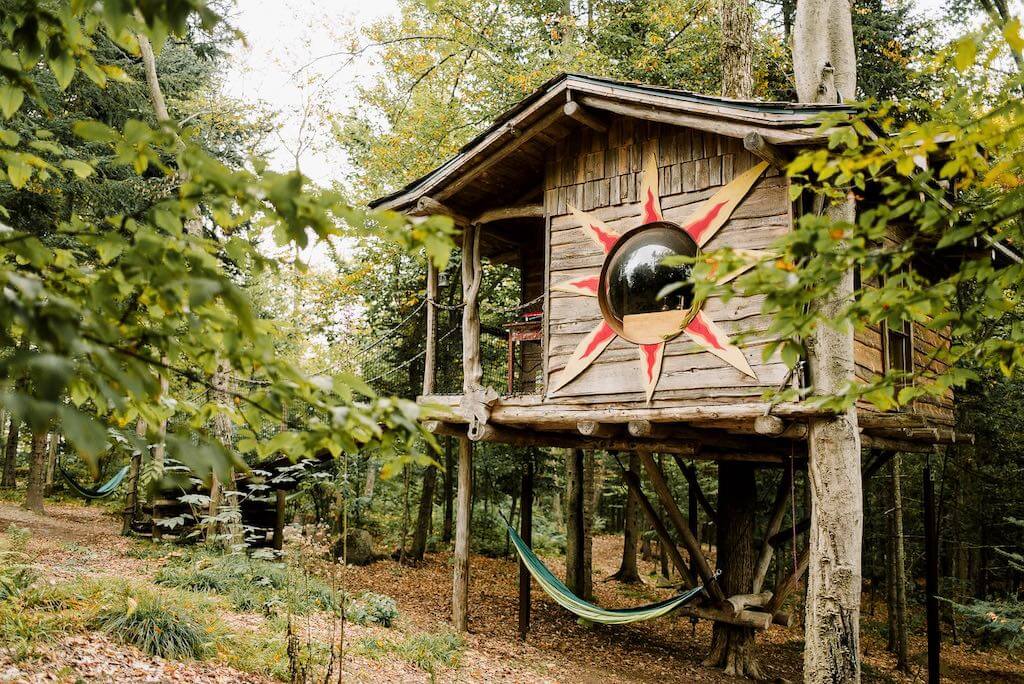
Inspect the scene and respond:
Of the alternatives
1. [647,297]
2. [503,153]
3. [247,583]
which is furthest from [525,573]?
[503,153]

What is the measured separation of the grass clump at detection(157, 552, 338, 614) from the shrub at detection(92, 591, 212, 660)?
140 cm

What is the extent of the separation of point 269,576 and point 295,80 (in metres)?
8.30

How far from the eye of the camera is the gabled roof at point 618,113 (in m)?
5.59

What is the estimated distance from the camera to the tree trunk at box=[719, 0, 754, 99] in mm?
9125

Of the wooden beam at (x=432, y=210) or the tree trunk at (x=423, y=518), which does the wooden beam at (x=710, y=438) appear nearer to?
the wooden beam at (x=432, y=210)

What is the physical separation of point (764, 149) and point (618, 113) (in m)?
1.68

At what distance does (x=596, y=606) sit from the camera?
7.66 metres

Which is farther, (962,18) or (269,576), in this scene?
(962,18)

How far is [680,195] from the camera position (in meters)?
6.71

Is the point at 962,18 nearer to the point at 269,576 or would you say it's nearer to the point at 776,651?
the point at 776,651

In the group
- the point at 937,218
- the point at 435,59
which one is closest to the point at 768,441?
the point at 937,218

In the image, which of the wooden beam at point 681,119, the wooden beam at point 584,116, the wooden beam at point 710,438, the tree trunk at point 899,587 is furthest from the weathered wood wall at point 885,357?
the wooden beam at point 584,116

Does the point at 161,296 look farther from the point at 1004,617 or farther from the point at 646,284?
the point at 1004,617

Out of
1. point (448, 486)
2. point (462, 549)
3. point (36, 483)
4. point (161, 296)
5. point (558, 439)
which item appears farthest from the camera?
point (448, 486)
